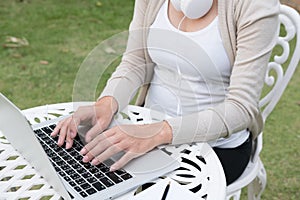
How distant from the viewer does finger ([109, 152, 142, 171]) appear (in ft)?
3.61

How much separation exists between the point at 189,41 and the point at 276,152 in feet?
3.91

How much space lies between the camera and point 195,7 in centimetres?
131

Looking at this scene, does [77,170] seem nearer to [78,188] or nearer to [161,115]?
[78,188]

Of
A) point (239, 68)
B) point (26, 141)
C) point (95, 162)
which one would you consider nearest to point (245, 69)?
point (239, 68)

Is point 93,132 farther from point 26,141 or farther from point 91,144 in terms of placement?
point 26,141

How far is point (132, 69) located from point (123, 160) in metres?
0.44

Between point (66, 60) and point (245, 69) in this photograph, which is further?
point (66, 60)

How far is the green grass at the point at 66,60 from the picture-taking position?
229 centimetres

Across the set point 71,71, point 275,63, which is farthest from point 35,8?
point 275,63

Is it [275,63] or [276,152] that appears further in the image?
[276,152]

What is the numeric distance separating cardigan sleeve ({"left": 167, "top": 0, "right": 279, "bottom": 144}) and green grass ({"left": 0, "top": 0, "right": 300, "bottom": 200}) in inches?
35.3

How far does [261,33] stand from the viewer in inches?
49.9

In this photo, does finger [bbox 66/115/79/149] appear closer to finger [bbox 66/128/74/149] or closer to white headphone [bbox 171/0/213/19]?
finger [bbox 66/128/74/149]

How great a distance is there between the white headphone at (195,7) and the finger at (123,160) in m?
0.41
